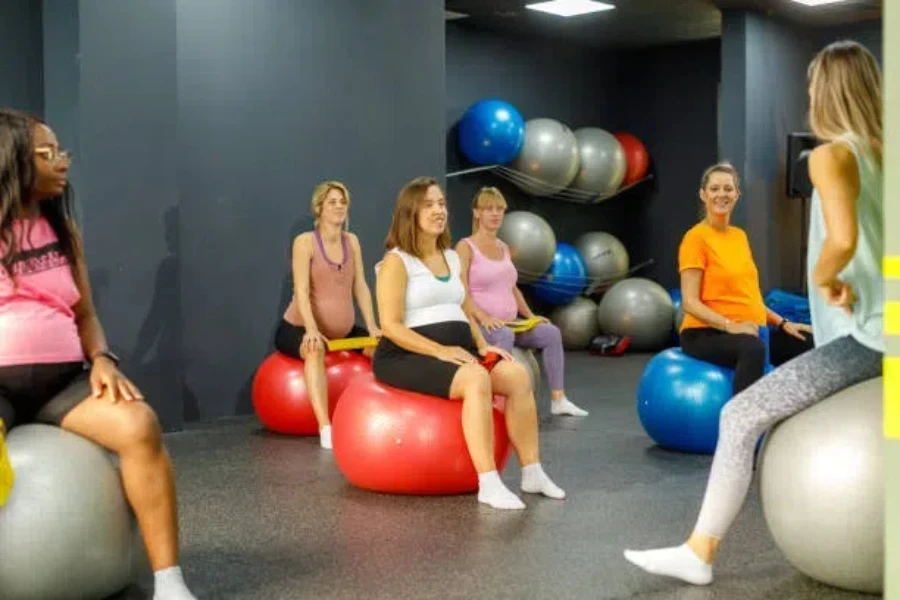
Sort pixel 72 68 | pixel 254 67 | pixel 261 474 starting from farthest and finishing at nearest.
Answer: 1. pixel 254 67
2. pixel 72 68
3. pixel 261 474

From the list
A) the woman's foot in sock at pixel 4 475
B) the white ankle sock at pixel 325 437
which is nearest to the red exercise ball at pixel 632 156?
the white ankle sock at pixel 325 437

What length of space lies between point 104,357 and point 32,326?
20 centimetres

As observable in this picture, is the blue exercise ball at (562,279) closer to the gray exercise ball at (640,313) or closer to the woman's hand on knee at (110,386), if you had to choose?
the gray exercise ball at (640,313)

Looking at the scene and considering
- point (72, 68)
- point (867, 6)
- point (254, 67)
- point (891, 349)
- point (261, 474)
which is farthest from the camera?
point (867, 6)

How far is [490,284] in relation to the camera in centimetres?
583

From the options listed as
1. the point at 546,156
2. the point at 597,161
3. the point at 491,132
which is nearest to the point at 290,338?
the point at 491,132

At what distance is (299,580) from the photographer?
10.0ft

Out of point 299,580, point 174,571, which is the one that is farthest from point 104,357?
point 299,580

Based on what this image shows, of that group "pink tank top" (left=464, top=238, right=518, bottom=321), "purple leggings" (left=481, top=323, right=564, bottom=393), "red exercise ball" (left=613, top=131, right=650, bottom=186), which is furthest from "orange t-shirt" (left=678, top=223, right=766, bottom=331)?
"red exercise ball" (left=613, top=131, right=650, bottom=186)

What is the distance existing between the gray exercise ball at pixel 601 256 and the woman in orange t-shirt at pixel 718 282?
18.6ft

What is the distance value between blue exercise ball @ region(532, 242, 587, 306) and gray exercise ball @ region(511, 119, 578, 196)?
0.63m

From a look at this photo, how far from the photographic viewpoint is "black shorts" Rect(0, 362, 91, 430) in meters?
2.77

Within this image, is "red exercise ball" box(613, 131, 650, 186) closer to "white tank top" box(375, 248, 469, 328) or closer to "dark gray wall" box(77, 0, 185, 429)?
"dark gray wall" box(77, 0, 185, 429)

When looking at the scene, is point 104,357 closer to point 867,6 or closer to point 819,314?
point 819,314
